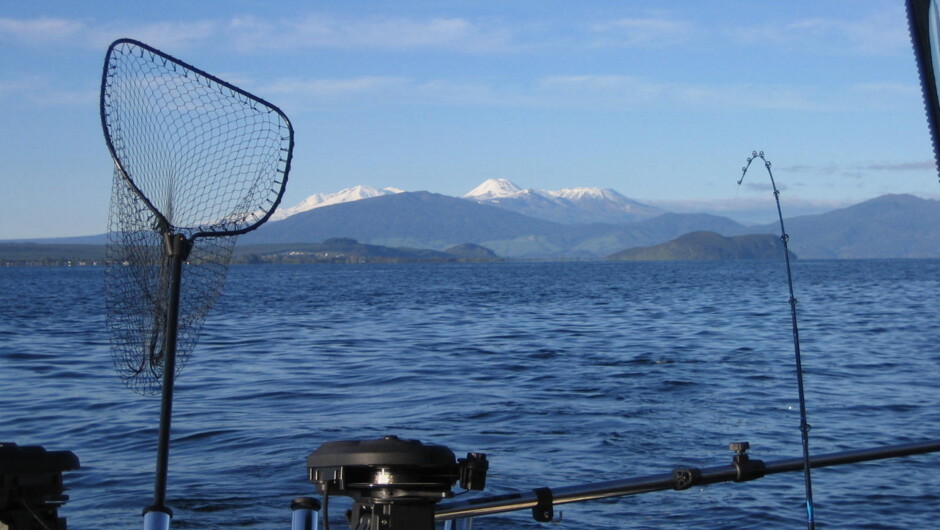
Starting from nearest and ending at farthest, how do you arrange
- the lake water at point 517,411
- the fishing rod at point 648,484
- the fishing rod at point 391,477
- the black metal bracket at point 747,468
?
the fishing rod at point 391,477 → the fishing rod at point 648,484 → the black metal bracket at point 747,468 → the lake water at point 517,411

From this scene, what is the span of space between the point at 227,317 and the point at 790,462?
43592 millimetres

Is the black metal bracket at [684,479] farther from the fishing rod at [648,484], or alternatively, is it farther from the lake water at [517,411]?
the lake water at [517,411]

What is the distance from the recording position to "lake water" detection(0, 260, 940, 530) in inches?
424

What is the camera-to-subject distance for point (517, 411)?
655 inches

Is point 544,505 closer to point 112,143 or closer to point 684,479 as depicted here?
point 684,479

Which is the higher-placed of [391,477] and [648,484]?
[391,477]

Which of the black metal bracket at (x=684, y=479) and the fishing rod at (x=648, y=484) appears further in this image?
the black metal bracket at (x=684, y=479)

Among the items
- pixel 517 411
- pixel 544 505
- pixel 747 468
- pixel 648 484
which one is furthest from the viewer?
pixel 517 411

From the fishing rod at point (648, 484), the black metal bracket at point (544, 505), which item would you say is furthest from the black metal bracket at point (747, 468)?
the black metal bracket at point (544, 505)

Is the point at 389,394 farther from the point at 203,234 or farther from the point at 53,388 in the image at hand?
the point at 203,234

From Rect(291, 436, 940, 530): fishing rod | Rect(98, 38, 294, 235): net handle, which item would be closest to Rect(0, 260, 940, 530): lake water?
Rect(98, 38, 294, 235): net handle

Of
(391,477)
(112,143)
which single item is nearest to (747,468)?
(391,477)

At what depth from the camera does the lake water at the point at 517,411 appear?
35.3 feet

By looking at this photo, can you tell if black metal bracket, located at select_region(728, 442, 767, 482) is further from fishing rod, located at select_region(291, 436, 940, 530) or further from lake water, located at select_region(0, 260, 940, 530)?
lake water, located at select_region(0, 260, 940, 530)
